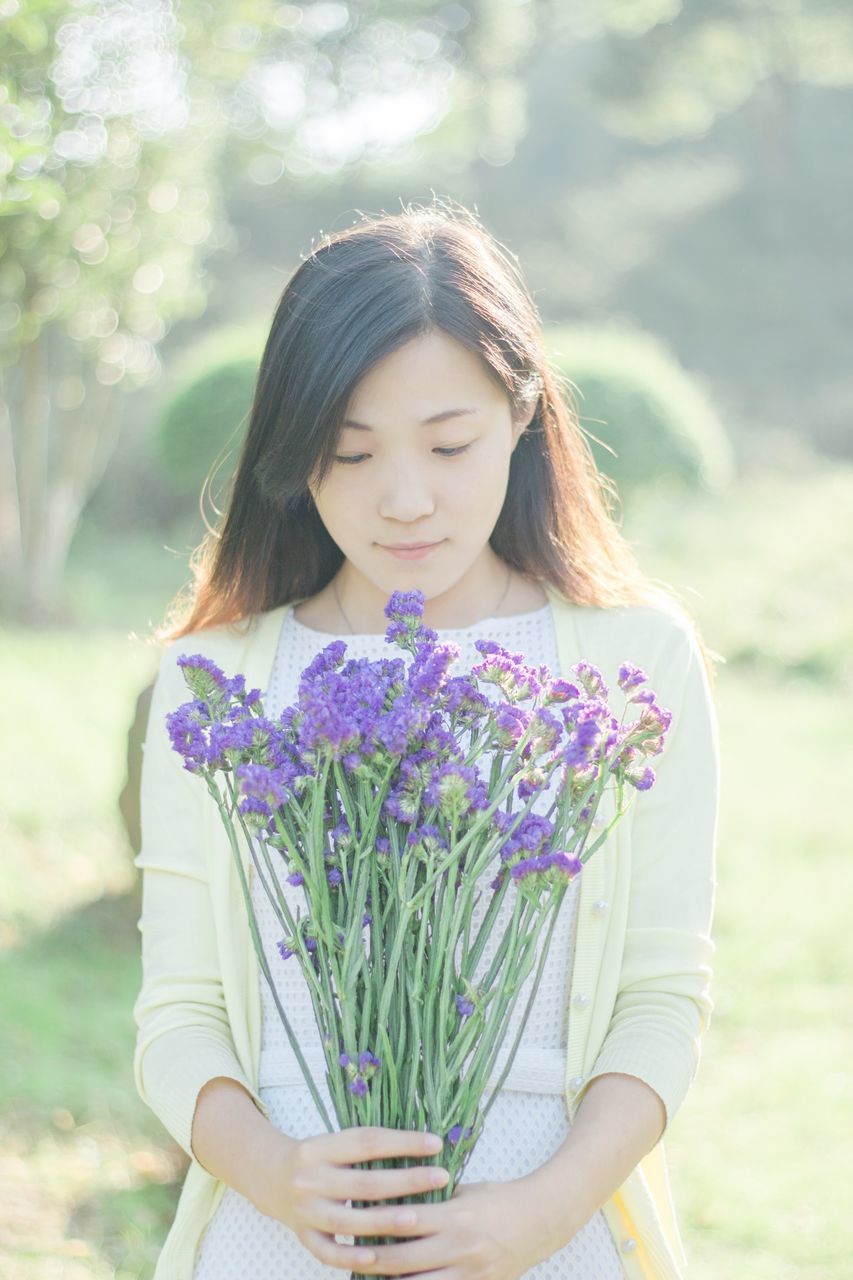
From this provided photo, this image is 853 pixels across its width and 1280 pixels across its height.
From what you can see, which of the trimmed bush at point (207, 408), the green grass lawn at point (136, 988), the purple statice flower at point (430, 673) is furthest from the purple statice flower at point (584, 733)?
the trimmed bush at point (207, 408)

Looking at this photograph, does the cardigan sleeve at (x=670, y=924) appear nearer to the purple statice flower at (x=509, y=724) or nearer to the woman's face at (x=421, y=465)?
the woman's face at (x=421, y=465)

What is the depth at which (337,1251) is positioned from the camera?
1.21 metres

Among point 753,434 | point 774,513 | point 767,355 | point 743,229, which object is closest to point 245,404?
point 774,513

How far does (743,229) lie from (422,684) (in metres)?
23.3

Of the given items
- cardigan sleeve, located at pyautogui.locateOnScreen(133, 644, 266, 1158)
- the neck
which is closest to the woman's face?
the neck

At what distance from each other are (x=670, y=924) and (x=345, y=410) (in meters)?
0.66

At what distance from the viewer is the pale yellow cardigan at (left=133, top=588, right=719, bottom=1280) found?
1.52 metres

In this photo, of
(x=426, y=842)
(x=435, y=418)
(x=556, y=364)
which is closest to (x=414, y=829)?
(x=426, y=842)

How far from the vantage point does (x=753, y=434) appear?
16.8 metres

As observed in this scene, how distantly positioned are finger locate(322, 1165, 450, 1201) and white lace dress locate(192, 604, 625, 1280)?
0.31 metres

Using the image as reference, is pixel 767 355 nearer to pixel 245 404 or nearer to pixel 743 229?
pixel 743 229

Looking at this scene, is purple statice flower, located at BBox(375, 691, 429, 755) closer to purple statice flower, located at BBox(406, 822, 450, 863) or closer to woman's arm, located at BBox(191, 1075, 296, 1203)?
purple statice flower, located at BBox(406, 822, 450, 863)

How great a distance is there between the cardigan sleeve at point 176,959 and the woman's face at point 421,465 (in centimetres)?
32

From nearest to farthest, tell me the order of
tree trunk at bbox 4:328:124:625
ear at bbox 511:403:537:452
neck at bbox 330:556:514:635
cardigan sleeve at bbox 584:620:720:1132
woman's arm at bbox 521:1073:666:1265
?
woman's arm at bbox 521:1073:666:1265, cardigan sleeve at bbox 584:620:720:1132, ear at bbox 511:403:537:452, neck at bbox 330:556:514:635, tree trunk at bbox 4:328:124:625
